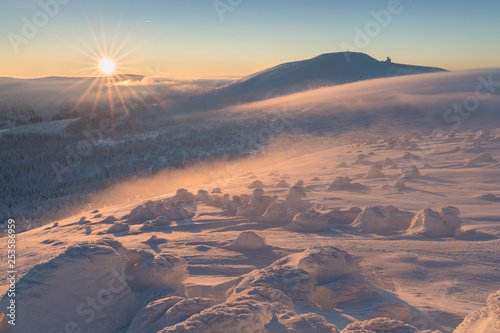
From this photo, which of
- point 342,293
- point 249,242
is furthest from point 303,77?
point 342,293

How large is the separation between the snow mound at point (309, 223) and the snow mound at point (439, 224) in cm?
85

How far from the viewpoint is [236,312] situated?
1.80 meters

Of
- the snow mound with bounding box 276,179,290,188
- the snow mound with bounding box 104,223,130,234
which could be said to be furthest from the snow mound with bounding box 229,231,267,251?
the snow mound with bounding box 276,179,290,188

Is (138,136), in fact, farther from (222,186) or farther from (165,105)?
(165,105)

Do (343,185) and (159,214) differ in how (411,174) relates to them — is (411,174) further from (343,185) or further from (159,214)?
(159,214)

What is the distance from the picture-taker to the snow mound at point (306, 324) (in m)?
1.85

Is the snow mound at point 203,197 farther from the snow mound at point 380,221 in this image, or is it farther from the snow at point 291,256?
the snow mound at point 380,221

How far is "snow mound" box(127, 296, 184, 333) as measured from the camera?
2102mm

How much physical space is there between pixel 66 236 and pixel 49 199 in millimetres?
3592

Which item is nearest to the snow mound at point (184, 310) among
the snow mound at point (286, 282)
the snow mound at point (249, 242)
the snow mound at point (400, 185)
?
the snow mound at point (286, 282)

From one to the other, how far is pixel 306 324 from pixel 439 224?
250cm

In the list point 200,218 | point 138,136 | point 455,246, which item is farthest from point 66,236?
point 138,136

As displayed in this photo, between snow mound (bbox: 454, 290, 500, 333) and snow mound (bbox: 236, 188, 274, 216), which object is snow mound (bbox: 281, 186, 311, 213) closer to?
snow mound (bbox: 236, 188, 274, 216)

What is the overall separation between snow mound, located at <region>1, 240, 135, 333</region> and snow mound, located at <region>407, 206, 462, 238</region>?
279 cm
